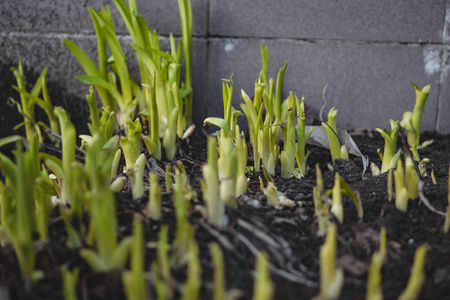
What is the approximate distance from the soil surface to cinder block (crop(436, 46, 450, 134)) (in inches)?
44.8

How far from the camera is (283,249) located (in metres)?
0.89

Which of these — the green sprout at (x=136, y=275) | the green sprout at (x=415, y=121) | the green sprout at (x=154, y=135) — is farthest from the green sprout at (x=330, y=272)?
the green sprout at (x=415, y=121)

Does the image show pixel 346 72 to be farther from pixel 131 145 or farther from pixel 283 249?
pixel 283 249

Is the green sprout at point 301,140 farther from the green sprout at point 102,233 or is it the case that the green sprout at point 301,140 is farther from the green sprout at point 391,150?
the green sprout at point 102,233

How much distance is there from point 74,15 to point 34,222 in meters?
1.64

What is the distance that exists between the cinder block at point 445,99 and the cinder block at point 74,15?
1.19m

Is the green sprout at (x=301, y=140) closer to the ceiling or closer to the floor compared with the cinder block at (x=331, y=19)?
closer to the floor

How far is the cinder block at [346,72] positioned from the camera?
83.7 inches

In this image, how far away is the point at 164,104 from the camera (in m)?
1.84

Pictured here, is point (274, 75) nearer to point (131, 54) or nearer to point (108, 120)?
point (131, 54)

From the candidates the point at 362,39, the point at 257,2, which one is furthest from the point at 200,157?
the point at 362,39

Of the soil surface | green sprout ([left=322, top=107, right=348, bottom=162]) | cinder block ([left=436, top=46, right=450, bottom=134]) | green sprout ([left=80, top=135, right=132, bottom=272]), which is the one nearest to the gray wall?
cinder block ([left=436, top=46, right=450, bottom=134])

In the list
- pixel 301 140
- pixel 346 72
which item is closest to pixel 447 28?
pixel 346 72

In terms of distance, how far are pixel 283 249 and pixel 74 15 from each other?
1.84 metres
